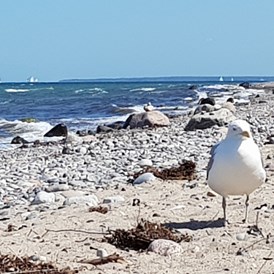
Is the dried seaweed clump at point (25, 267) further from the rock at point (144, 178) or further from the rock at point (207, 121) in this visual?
the rock at point (207, 121)

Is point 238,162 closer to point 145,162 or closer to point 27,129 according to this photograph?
point 145,162

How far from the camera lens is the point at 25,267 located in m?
4.84

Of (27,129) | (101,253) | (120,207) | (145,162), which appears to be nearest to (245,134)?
(101,253)

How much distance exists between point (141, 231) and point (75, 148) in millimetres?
8950

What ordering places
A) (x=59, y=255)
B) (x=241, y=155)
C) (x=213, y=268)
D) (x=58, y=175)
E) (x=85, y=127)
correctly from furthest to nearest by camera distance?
(x=85, y=127), (x=58, y=175), (x=241, y=155), (x=59, y=255), (x=213, y=268)

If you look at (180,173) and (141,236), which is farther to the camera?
(180,173)

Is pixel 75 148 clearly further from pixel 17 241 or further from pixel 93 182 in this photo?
pixel 17 241

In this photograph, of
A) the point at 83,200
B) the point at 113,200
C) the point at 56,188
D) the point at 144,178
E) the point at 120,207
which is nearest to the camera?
the point at 120,207

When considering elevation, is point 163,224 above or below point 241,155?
below

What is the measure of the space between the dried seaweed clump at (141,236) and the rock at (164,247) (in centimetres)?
9

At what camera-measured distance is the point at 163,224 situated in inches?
244

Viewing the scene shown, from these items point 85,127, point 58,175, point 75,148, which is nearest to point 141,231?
point 58,175

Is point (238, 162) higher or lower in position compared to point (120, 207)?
higher

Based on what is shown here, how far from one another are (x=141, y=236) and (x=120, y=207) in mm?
1704
